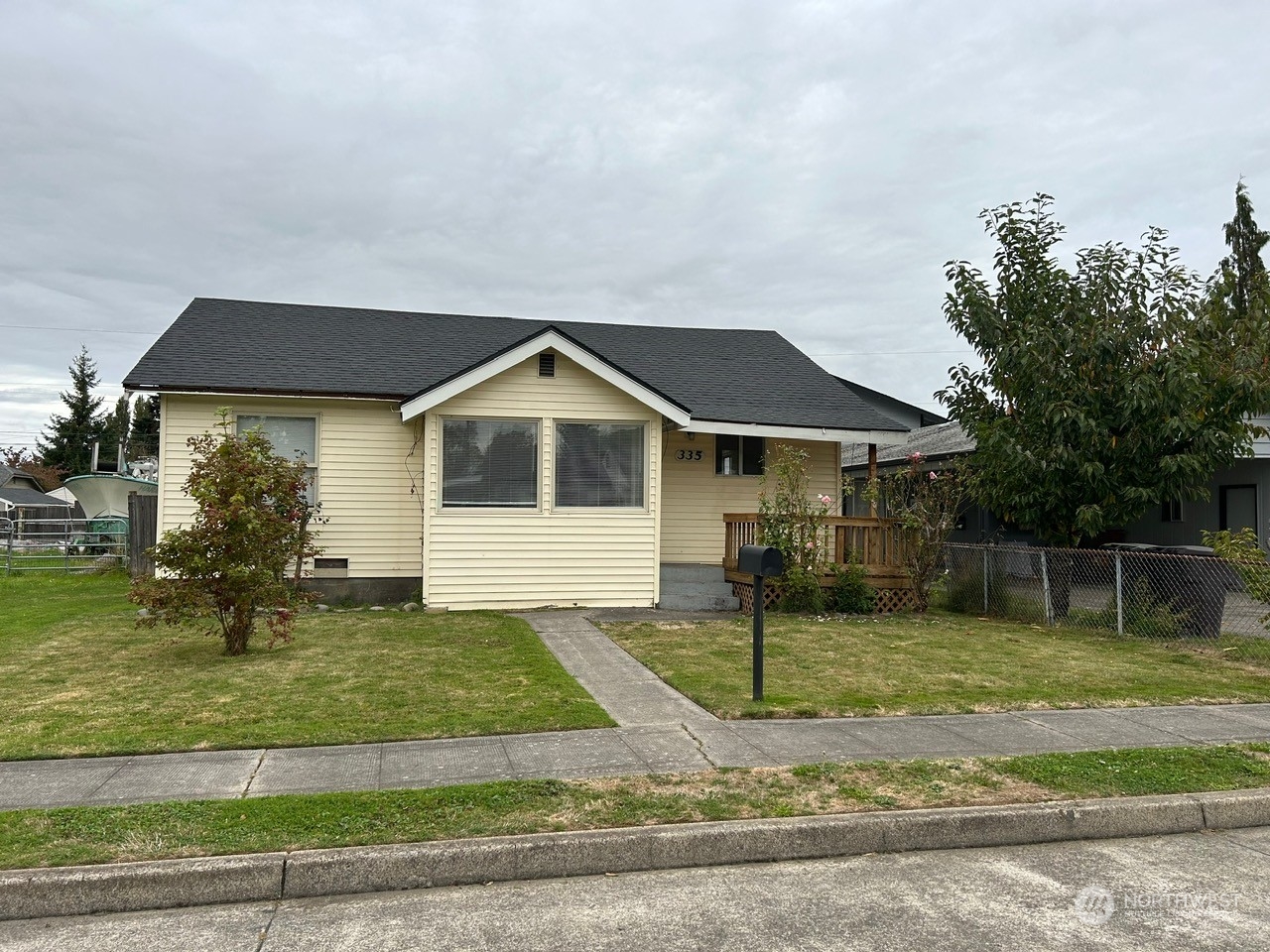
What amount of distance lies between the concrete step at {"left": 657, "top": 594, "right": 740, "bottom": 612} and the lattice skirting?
0.17m

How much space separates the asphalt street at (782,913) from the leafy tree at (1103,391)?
925 cm

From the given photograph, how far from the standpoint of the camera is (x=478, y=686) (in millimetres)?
8109

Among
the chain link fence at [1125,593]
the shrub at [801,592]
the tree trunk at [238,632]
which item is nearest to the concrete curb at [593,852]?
the tree trunk at [238,632]

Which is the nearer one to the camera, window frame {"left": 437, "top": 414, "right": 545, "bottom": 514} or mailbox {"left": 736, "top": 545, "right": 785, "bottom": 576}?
mailbox {"left": 736, "top": 545, "right": 785, "bottom": 576}

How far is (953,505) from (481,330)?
30.1 feet

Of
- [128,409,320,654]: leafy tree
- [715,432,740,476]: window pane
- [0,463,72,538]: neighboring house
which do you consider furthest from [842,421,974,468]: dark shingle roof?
[0,463,72,538]: neighboring house

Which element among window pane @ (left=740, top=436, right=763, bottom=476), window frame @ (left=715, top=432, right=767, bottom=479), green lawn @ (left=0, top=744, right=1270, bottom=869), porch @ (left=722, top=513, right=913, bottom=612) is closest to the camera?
green lawn @ (left=0, top=744, right=1270, bottom=869)

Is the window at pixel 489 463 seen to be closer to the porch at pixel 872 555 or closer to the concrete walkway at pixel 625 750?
the porch at pixel 872 555

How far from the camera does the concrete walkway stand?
539 centimetres

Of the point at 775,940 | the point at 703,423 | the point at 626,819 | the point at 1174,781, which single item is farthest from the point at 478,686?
the point at 703,423

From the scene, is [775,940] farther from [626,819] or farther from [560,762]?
[560,762]

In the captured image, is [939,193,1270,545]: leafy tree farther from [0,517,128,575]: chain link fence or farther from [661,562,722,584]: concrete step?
[0,517,128,575]: chain link fence

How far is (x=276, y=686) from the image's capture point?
26.5 ft

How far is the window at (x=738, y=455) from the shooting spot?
16.2 meters
